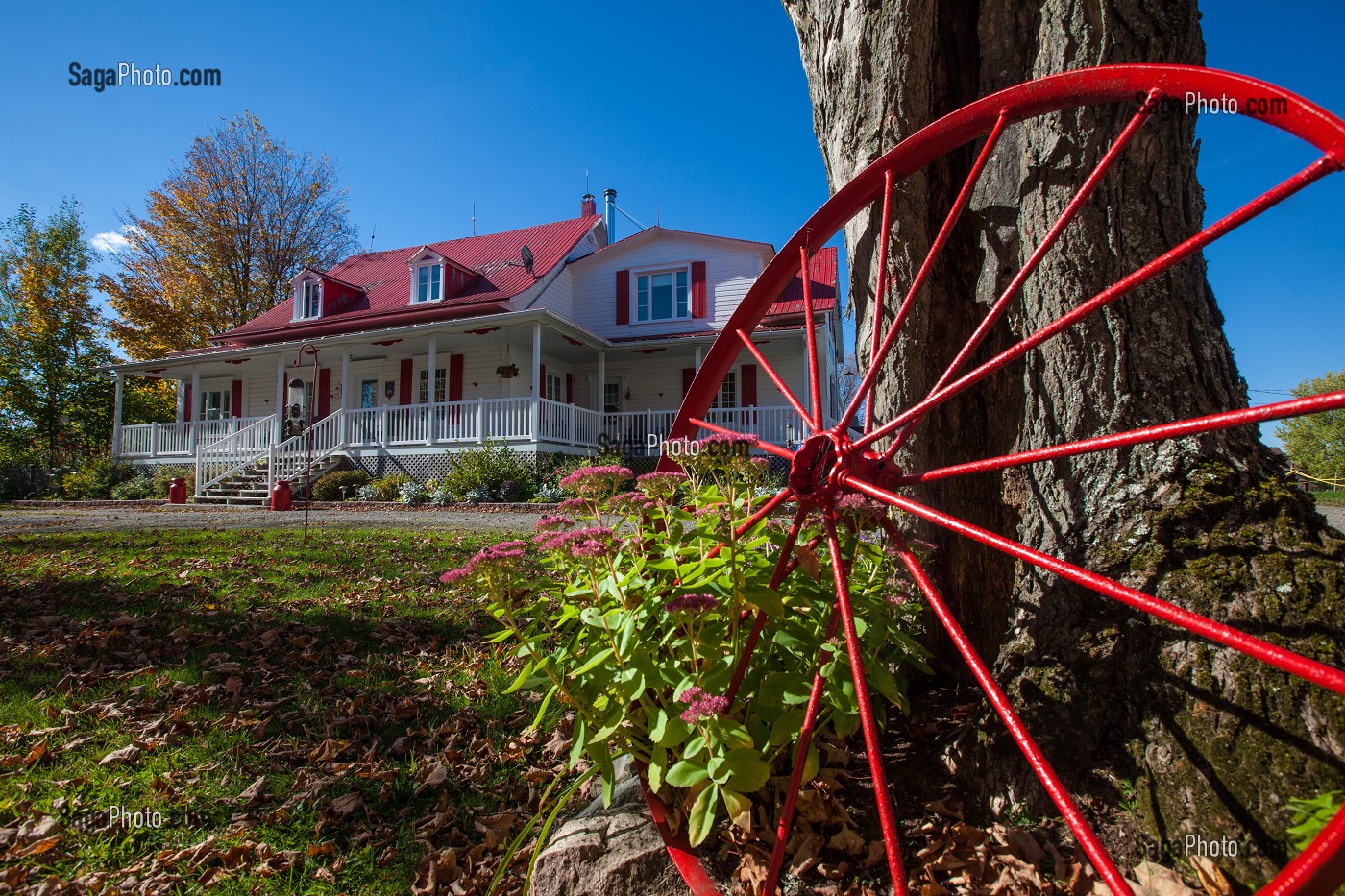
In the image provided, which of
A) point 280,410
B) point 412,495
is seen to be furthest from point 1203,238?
point 280,410

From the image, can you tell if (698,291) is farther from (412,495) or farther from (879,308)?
(879,308)

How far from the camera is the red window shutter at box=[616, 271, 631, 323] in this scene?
63.5ft

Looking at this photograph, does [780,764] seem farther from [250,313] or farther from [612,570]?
[250,313]

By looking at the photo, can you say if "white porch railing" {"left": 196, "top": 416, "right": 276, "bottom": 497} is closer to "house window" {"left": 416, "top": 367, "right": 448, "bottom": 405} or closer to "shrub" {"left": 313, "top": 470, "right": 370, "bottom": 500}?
"shrub" {"left": 313, "top": 470, "right": 370, "bottom": 500}

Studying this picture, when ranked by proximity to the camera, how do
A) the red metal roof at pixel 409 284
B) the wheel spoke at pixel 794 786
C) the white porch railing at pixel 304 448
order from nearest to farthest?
the wheel spoke at pixel 794 786 < the white porch railing at pixel 304 448 < the red metal roof at pixel 409 284

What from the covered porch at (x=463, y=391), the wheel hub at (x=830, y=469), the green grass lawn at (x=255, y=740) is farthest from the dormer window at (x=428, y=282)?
the wheel hub at (x=830, y=469)

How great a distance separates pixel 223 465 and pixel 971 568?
773 inches

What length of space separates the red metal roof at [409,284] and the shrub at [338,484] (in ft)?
16.1

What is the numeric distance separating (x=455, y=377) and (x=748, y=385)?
8632 millimetres

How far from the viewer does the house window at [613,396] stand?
19672 mm

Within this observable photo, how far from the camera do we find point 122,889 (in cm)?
173

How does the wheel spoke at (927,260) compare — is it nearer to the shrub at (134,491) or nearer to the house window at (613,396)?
the house window at (613,396)

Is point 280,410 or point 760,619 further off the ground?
point 280,410

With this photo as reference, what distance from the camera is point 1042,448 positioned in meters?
1.67
